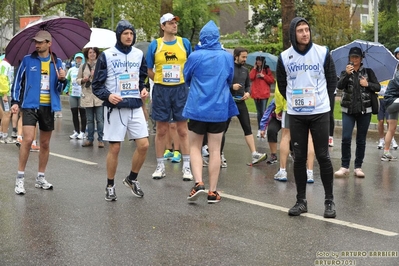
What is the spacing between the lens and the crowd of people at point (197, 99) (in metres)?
7.95

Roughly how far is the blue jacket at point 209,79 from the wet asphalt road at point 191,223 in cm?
100

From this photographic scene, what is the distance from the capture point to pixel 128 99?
8703mm

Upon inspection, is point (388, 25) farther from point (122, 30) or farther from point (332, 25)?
point (122, 30)

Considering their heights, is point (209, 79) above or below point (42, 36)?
below

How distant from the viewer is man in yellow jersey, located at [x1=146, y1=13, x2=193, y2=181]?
10383 mm

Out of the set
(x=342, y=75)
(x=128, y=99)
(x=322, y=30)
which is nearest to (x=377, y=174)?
(x=342, y=75)

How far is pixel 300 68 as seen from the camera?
25.9 feet

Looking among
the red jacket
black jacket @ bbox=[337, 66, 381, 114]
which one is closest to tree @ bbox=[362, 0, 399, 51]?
the red jacket

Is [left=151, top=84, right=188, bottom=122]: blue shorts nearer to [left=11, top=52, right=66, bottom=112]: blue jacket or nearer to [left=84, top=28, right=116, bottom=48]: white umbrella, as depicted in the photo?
[left=11, top=52, right=66, bottom=112]: blue jacket

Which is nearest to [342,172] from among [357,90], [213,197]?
[357,90]

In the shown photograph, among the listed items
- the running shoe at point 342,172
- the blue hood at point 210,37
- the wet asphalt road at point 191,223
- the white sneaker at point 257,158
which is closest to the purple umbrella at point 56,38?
the wet asphalt road at point 191,223

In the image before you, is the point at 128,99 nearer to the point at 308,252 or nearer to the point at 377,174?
the point at 308,252

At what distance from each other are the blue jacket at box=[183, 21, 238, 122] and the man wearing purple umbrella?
167 centimetres

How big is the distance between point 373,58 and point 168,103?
3.00m
